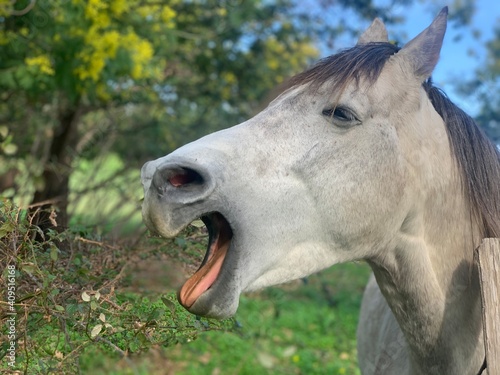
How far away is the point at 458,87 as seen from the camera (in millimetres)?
9945

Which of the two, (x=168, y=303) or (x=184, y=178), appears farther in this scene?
(x=168, y=303)

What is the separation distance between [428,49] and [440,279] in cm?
81

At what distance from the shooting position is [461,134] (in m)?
2.12

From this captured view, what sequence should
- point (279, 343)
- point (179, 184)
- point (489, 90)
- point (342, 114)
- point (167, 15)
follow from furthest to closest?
point (489, 90), point (279, 343), point (167, 15), point (342, 114), point (179, 184)

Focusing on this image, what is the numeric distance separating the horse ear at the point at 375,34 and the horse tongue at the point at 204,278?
1209mm

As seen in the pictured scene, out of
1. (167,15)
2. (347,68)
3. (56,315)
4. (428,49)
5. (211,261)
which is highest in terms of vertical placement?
(428,49)

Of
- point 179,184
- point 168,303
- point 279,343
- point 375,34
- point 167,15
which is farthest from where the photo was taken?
point 279,343

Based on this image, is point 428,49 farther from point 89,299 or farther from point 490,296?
point 89,299

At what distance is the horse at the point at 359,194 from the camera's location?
1.71m

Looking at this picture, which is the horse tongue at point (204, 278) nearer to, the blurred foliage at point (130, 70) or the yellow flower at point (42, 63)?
the blurred foliage at point (130, 70)

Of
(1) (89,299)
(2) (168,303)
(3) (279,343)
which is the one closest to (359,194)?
(2) (168,303)

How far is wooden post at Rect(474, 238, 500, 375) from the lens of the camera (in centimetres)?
184

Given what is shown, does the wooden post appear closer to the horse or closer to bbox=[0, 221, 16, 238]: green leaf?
the horse

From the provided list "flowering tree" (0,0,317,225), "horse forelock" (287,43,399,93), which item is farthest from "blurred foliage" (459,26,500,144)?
"horse forelock" (287,43,399,93)
